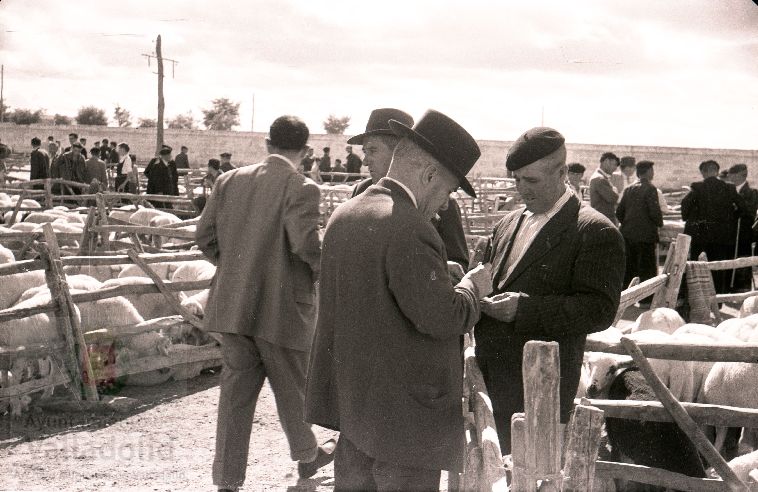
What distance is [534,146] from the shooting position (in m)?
3.30

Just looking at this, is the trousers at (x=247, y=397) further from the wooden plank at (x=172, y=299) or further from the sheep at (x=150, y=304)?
the sheep at (x=150, y=304)

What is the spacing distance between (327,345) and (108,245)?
8.06 m

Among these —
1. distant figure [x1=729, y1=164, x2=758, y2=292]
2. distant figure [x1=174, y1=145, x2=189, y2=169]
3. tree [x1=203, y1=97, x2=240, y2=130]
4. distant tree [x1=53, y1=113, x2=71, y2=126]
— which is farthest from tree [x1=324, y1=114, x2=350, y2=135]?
distant figure [x1=729, y1=164, x2=758, y2=292]

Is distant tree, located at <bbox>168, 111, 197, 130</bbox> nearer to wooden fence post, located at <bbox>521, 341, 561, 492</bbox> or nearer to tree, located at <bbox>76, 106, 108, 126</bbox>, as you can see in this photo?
tree, located at <bbox>76, 106, 108, 126</bbox>

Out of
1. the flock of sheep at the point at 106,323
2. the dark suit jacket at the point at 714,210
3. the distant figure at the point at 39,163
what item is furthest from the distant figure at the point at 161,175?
the dark suit jacket at the point at 714,210

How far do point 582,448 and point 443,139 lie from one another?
1.03 m

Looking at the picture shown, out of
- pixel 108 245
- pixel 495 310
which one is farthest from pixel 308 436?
pixel 108 245

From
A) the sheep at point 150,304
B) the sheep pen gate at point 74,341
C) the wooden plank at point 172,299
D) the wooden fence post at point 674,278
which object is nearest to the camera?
the sheep pen gate at point 74,341

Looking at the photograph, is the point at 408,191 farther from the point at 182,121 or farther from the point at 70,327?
the point at 182,121

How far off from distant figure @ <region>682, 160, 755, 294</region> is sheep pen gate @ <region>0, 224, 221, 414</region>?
22.5ft

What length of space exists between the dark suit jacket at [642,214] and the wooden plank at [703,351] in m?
7.45

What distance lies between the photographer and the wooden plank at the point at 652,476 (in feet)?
12.4

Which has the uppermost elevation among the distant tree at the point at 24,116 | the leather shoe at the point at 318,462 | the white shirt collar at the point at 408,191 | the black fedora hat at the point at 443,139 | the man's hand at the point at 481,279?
the distant tree at the point at 24,116

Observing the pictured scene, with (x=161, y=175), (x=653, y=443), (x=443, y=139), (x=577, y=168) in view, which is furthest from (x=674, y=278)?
(x=161, y=175)
